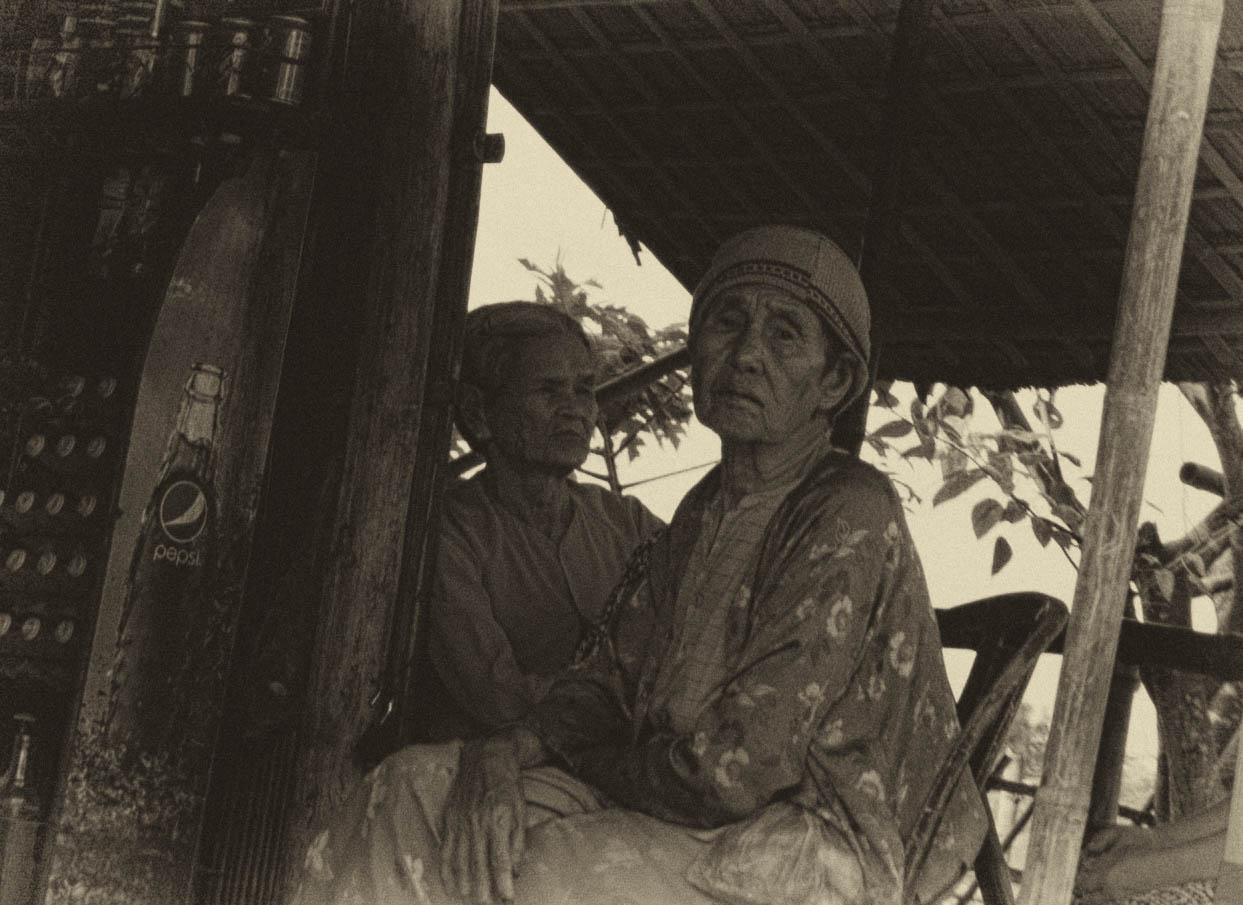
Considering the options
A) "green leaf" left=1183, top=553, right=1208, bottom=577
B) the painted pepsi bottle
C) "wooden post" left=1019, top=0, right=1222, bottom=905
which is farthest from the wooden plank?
"green leaf" left=1183, top=553, right=1208, bottom=577

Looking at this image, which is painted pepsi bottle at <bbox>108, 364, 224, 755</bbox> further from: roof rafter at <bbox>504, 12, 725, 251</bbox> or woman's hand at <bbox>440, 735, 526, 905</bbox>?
roof rafter at <bbox>504, 12, 725, 251</bbox>

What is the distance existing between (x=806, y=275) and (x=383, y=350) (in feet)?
3.35

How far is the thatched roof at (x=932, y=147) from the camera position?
4.16 m

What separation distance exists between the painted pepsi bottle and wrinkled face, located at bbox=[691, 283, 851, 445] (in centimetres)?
112

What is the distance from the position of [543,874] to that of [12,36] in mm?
2351

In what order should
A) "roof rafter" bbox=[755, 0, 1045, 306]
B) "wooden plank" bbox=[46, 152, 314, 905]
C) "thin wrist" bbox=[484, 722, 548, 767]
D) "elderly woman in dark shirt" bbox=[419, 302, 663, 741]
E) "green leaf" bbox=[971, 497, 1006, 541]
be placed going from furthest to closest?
"green leaf" bbox=[971, 497, 1006, 541] → "roof rafter" bbox=[755, 0, 1045, 306] → "elderly woman in dark shirt" bbox=[419, 302, 663, 741] → "wooden plank" bbox=[46, 152, 314, 905] → "thin wrist" bbox=[484, 722, 548, 767]

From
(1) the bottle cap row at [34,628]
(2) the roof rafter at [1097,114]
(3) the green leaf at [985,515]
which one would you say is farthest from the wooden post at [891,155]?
(3) the green leaf at [985,515]

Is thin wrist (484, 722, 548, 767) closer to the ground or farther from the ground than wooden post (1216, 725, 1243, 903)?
farther from the ground

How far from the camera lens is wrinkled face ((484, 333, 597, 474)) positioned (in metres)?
3.96

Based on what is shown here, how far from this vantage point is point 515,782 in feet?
9.78

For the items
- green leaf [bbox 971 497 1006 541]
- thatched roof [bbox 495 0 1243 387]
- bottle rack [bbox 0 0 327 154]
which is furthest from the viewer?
green leaf [bbox 971 497 1006 541]

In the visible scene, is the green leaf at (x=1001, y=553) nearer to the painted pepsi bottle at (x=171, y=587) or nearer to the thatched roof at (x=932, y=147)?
the thatched roof at (x=932, y=147)

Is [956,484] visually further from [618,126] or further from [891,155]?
[891,155]

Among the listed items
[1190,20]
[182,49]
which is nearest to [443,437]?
[182,49]
